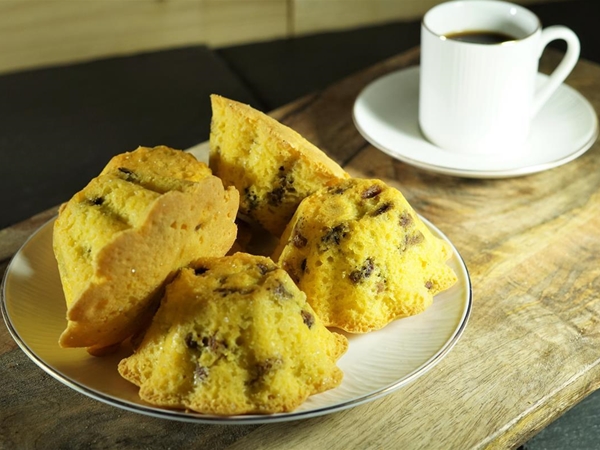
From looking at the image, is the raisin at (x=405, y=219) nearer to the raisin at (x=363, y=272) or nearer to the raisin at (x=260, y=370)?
the raisin at (x=363, y=272)

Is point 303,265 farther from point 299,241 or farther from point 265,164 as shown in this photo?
point 265,164

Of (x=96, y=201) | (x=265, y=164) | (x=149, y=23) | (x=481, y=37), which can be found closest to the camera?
(x=96, y=201)

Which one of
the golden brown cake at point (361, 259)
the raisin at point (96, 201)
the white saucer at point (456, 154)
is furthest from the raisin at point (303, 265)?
the white saucer at point (456, 154)

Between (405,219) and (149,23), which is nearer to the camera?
(405,219)

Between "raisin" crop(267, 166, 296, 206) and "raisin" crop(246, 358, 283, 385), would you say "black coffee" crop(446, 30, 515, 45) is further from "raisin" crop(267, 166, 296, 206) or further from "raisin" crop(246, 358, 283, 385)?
"raisin" crop(246, 358, 283, 385)

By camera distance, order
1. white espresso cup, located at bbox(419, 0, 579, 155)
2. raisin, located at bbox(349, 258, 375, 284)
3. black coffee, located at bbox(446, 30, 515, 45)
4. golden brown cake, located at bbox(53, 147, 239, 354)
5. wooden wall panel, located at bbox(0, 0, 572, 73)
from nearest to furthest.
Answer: golden brown cake, located at bbox(53, 147, 239, 354) < raisin, located at bbox(349, 258, 375, 284) < white espresso cup, located at bbox(419, 0, 579, 155) < black coffee, located at bbox(446, 30, 515, 45) < wooden wall panel, located at bbox(0, 0, 572, 73)

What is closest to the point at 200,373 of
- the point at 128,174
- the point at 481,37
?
the point at 128,174

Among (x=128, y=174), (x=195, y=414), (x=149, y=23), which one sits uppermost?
(x=128, y=174)

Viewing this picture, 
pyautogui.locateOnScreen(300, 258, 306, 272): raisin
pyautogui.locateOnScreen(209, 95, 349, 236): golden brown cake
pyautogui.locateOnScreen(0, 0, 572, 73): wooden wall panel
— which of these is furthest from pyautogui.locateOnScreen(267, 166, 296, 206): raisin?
pyautogui.locateOnScreen(0, 0, 572, 73): wooden wall panel
